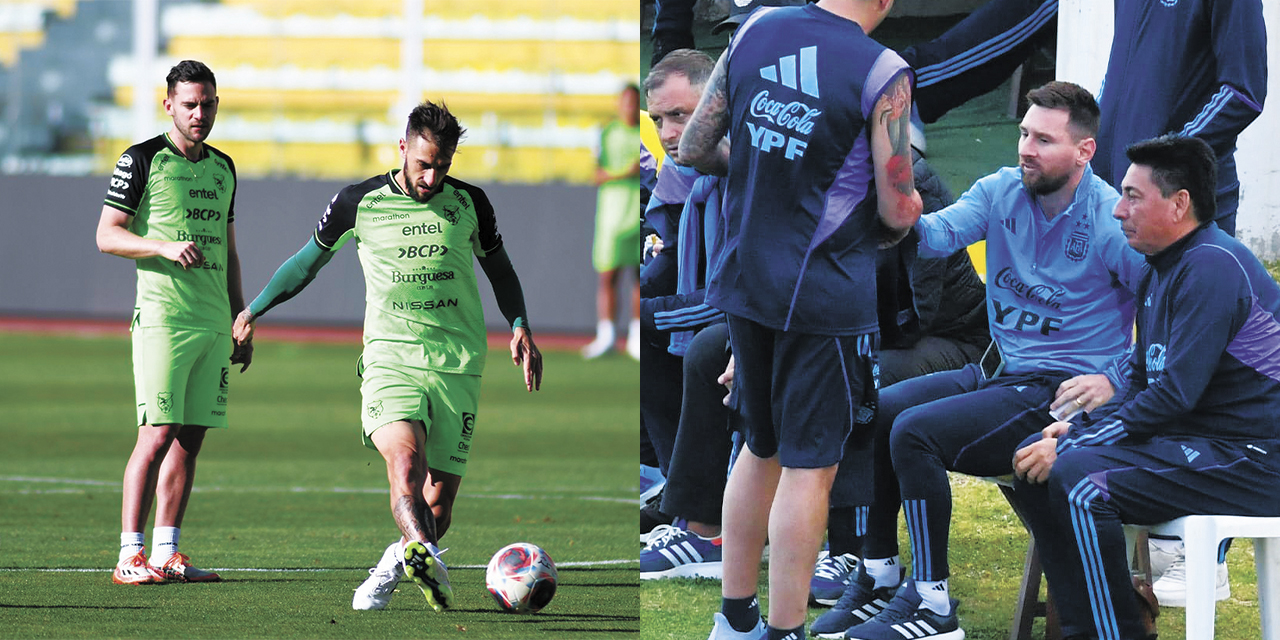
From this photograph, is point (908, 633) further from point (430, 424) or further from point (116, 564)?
point (116, 564)

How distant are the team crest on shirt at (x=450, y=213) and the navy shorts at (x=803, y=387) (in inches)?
59.4

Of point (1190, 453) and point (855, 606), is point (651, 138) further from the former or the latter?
point (1190, 453)

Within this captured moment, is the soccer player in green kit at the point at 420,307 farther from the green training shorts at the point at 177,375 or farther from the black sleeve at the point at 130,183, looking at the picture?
the black sleeve at the point at 130,183

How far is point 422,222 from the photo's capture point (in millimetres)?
5406

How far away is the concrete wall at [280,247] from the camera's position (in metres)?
17.5

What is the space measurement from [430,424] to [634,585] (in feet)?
3.35

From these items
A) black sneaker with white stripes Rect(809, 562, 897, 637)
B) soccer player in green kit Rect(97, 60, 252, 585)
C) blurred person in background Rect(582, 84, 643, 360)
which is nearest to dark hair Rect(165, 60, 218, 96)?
soccer player in green kit Rect(97, 60, 252, 585)

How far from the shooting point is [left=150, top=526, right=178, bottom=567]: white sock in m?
5.77

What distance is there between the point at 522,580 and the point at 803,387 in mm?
1466

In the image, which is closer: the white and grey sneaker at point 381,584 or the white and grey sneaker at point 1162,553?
the white and grey sneaker at point 1162,553

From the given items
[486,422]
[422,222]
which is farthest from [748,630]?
[486,422]

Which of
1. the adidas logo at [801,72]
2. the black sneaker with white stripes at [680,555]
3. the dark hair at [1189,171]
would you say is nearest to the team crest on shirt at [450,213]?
the black sneaker with white stripes at [680,555]

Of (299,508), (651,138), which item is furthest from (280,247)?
(651,138)

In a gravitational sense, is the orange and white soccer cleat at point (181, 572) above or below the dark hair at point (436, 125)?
below
